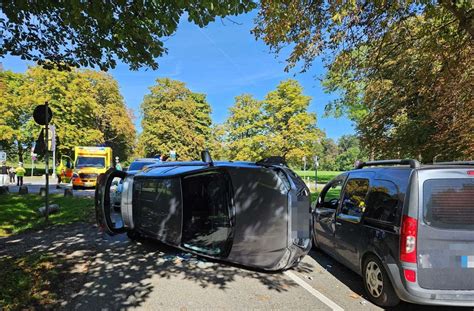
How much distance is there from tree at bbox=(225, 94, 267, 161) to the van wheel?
117 ft

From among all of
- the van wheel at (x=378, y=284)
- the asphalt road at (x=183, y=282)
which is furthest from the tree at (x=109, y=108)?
the van wheel at (x=378, y=284)

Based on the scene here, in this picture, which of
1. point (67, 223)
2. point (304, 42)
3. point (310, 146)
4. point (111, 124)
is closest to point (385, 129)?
point (304, 42)

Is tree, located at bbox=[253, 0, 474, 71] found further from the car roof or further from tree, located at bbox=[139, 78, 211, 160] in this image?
tree, located at bbox=[139, 78, 211, 160]

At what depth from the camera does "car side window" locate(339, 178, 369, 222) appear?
4934 millimetres

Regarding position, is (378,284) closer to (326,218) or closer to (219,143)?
(326,218)

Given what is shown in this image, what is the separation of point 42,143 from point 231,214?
670 cm

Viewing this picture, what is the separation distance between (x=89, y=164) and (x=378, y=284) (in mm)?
21205

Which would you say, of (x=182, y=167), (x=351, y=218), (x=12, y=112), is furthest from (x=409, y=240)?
(x=12, y=112)

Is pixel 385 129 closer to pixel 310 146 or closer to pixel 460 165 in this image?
pixel 460 165

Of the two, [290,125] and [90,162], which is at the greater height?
[290,125]

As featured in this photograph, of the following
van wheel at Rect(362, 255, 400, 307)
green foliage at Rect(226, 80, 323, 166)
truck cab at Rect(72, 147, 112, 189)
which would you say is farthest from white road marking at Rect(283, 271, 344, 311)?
green foliage at Rect(226, 80, 323, 166)

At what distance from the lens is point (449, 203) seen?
3.77 metres

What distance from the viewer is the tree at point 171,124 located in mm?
50062

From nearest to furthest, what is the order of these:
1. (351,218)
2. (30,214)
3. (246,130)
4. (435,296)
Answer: (435,296) → (351,218) → (30,214) → (246,130)
